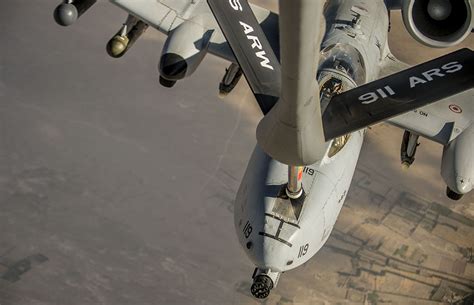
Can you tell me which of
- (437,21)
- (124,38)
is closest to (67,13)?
(124,38)

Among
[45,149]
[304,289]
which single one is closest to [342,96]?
[304,289]

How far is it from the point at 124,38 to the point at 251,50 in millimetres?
6278

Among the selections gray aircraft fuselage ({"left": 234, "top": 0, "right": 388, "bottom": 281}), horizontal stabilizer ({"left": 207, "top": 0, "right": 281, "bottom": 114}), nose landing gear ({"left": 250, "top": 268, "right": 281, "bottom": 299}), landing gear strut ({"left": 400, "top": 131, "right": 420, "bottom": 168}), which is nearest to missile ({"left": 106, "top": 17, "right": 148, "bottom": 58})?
gray aircraft fuselage ({"left": 234, "top": 0, "right": 388, "bottom": 281})

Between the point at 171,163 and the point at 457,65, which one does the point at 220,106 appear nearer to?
the point at 171,163

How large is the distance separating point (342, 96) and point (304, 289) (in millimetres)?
8017

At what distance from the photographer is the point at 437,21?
1510 centimetres

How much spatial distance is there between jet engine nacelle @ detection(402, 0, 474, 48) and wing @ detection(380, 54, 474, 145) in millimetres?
1120

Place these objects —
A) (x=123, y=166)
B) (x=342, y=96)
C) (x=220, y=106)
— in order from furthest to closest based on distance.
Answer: (x=220, y=106) → (x=123, y=166) → (x=342, y=96)

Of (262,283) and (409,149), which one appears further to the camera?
(409,149)

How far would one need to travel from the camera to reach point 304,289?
17.5 metres

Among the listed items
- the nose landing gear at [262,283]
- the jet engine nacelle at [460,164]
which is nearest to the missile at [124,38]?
the nose landing gear at [262,283]

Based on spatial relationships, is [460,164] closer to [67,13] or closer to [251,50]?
[251,50]

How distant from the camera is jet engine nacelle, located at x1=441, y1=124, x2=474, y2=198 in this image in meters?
14.5

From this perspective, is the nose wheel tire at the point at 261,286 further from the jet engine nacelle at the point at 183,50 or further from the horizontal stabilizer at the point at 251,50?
the jet engine nacelle at the point at 183,50
